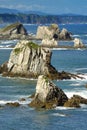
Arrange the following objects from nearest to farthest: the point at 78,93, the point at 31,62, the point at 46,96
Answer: the point at 46,96, the point at 78,93, the point at 31,62

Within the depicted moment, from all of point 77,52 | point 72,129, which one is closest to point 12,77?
point 72,129

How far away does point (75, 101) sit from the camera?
244 feet

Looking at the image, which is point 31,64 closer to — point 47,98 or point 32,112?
point 47,98

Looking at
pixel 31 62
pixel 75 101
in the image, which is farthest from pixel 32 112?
pixel 31 62

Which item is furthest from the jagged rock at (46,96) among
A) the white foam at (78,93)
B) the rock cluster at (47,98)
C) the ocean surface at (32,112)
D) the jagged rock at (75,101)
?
the white foam at (78,93)

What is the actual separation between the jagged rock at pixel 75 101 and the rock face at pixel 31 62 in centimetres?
2334

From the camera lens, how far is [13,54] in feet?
338

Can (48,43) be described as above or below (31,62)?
above

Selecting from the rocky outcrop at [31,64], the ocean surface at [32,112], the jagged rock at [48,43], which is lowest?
the ocean surface at [32,112]

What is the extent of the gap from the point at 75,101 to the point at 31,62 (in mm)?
27414

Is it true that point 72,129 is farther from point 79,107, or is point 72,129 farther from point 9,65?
point 9,65

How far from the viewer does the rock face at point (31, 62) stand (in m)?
100

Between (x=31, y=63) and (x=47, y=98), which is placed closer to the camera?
(x=47, y=98)

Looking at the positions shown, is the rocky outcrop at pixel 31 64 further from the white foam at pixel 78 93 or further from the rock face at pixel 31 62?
the white foam at pixel 78 93
